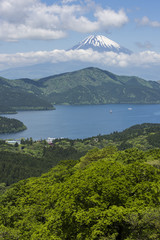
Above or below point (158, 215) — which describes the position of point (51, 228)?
below

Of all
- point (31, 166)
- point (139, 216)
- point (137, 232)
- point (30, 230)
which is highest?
point (139, 216)

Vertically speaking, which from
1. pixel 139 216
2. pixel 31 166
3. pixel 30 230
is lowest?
pixel 31 166

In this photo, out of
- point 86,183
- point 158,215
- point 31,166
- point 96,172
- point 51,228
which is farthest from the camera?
point 31,166

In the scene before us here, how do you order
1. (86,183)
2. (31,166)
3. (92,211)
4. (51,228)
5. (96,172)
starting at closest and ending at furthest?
(92,211)
(51,228)
(86,183)
(96,172)
(31,166)

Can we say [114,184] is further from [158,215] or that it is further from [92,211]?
[158,215]

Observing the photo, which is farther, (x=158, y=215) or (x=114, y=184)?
(x=114, y=184)

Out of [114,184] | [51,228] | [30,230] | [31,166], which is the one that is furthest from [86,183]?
[31,166]

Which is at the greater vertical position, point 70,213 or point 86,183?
point 86,183

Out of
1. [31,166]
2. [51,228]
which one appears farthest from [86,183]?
[31,166]

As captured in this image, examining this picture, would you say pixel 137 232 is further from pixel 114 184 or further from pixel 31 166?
pixel 31 166
